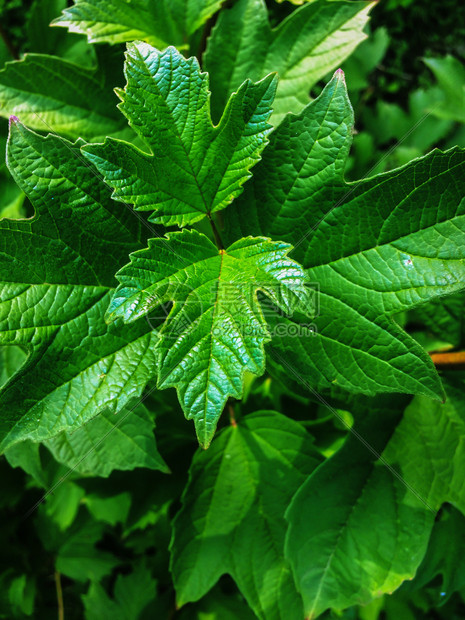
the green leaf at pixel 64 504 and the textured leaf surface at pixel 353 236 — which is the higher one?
the textured leaf surface at pixel 353 236

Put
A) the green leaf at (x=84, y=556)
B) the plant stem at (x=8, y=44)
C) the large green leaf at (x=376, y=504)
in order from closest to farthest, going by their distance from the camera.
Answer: the large green leaf at (x=376, y=504) < the plant stem at (x=8, y=44) < the green leaf at (x=84, y=556)

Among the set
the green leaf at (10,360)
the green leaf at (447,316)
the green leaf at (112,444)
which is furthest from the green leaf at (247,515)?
the green leaf at (10,360)

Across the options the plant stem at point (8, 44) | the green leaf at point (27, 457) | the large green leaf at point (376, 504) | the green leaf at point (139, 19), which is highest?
the plant stem at point (8, 44)

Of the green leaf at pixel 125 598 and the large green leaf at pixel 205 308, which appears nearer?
the large green leaf at pixel 205 308

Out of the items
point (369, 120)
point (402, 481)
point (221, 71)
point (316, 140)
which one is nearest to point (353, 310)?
point (316, 140)

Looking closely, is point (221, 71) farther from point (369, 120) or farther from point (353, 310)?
point (369, 120)

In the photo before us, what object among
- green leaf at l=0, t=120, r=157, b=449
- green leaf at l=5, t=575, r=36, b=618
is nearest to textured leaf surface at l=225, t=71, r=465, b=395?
green leaf at l=0, t=120, r=157, b=449

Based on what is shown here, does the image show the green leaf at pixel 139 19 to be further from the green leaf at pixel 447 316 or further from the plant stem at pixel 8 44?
the green leaf at pixel 447 316
